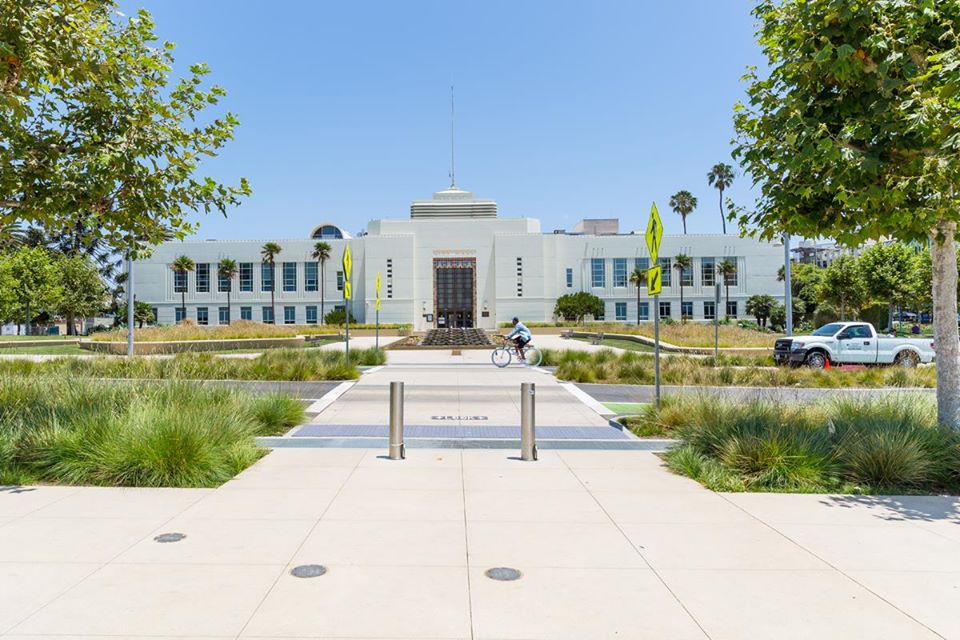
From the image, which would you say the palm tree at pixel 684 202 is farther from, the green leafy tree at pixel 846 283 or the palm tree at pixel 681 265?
the green leafy tree at pixel 846 283

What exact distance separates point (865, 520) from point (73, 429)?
838 cm

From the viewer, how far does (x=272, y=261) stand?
254 feet

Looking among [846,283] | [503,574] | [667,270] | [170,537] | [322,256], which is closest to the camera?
[503,574]

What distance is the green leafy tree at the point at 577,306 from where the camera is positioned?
242 feet

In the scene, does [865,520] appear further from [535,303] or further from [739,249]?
[739,249]

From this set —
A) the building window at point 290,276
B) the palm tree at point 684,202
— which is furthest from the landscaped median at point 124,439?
the palm tree at point 684,202

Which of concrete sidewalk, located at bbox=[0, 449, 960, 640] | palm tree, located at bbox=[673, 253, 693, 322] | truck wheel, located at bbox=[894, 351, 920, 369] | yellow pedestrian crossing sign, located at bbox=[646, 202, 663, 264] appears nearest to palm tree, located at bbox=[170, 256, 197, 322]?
palm tree, located at bbox=[673, 253, 693, 322]

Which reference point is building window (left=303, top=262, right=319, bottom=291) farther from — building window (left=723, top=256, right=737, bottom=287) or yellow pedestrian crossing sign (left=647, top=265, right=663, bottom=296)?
yellow pedestrian crossing sign (left=647, top=265, right=663, bottom=296)

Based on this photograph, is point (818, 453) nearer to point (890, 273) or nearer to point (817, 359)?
point (817, 359)

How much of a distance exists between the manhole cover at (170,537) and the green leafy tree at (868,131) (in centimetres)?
703

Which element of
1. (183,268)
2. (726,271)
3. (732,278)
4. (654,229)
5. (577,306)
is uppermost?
(183,268)

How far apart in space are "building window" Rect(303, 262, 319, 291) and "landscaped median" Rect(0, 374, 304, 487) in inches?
2828

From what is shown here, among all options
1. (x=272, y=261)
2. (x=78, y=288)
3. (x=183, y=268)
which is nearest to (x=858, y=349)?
(x=78, y=288)

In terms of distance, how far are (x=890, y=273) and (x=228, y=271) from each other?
6946 cm
